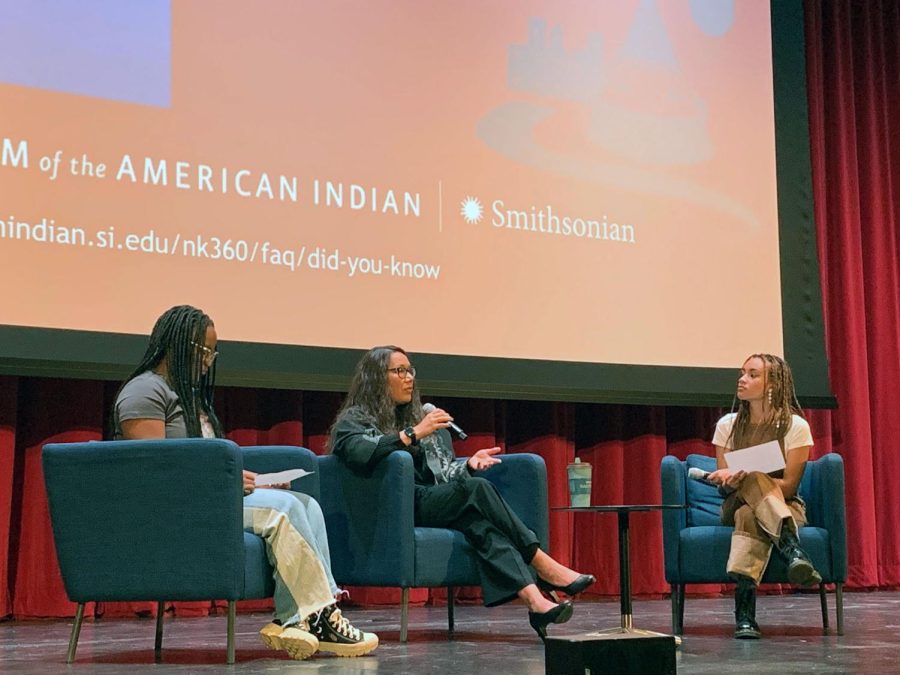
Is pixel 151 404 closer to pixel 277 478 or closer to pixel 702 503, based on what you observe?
pixel 277 478

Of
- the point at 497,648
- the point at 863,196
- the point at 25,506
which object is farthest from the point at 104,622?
the point at 863,196

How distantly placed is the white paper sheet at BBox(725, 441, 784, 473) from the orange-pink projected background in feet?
5.26

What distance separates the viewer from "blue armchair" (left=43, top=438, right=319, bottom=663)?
310 centimetres

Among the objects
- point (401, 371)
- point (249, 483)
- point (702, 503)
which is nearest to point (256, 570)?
point (249, 483)

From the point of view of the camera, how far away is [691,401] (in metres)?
5.72

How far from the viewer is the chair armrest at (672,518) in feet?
13.4

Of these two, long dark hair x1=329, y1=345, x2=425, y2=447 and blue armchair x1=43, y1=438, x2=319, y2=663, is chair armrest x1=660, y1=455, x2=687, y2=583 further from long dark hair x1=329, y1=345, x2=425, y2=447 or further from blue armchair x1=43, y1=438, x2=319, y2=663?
blue armchair x1=43, y1=438, x2=319, y2=663

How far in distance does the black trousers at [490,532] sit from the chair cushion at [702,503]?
2.74 feet

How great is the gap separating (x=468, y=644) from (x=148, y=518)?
1.06 metres

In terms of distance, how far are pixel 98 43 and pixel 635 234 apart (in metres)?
2.53

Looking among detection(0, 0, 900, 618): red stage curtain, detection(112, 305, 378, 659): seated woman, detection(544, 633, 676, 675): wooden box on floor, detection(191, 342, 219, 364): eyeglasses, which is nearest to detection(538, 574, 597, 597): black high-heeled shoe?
detection(112, 305, 378, 659): seated woman

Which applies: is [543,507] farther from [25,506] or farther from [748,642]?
[25,506]

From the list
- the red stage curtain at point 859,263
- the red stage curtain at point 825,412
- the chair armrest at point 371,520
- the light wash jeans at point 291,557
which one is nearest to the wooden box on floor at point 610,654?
the light wash jeans at point 291,557

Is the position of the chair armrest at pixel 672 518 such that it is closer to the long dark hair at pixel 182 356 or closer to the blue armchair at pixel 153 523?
the blue armchair at pixel 153 523
